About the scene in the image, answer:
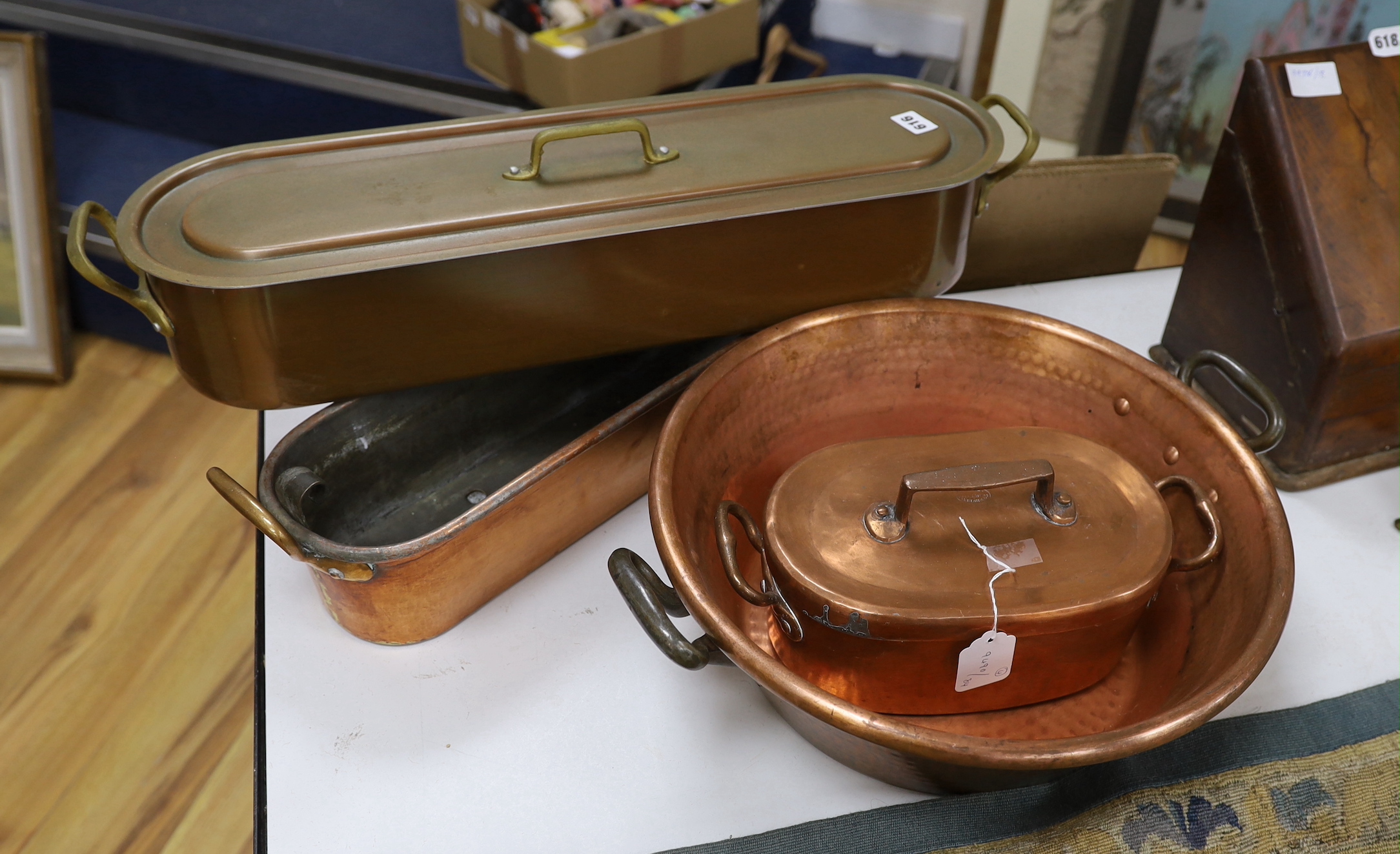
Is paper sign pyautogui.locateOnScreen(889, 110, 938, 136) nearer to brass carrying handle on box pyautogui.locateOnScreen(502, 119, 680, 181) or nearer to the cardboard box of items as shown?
brass carrying handle on box pyautogui.locateOnScreen(502, 119, 680, 181)

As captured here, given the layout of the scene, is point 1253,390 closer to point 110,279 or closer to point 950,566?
point 950,566

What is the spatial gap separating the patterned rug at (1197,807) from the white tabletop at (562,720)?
0.02 metres

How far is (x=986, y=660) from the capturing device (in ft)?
2.52

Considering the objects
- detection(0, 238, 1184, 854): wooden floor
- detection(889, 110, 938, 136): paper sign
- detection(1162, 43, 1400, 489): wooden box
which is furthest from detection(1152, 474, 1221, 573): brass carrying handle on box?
detection(0, 238, 1184, 854): wooden floor

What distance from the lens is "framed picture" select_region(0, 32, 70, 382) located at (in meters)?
1.79

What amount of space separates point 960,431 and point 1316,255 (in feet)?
1.23

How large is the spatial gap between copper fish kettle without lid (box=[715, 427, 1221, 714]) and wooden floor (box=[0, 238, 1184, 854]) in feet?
3.23

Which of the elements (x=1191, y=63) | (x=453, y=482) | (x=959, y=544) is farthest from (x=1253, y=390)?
(x=1191, y=63)

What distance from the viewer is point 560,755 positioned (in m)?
0.87

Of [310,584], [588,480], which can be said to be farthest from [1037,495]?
[310,584]

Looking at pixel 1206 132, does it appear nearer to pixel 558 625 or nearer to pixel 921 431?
pixel 921 431

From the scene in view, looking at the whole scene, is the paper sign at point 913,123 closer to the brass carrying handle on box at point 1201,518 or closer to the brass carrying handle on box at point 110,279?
the brass carrying handle on box at point 1201,518

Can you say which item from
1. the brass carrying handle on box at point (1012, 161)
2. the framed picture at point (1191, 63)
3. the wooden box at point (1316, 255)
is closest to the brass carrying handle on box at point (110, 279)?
the brass carrying handle on box at point (1012, 161)

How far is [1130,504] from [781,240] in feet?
1.16
